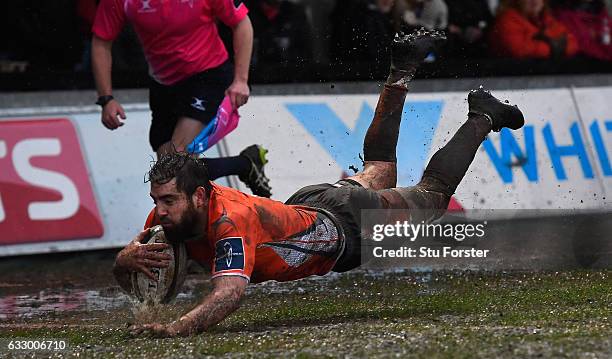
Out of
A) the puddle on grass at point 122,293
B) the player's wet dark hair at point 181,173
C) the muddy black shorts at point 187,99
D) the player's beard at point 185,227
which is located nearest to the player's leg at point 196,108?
the muddy black shorts at point 187,99

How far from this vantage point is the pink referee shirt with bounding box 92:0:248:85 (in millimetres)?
10188

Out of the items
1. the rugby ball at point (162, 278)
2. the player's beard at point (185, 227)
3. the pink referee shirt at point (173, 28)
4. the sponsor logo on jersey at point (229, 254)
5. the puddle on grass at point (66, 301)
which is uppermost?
the pink referee shirt at point (173, 28)

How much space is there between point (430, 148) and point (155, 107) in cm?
364

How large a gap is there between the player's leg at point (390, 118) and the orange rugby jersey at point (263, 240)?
0.99 metres

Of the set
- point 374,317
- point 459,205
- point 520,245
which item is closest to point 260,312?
point 374,317

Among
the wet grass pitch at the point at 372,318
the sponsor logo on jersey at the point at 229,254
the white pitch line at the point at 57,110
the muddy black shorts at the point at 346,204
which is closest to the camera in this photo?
the wet grass pitch at the point at 372,318

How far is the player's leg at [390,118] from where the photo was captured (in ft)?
29.8

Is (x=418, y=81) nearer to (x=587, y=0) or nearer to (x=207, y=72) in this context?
(x=587, y=0)

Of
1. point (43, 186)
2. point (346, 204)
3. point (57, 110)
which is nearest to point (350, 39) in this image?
point (57, 110)

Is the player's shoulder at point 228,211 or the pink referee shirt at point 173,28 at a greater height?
Result: the pink referee shirt at point 173,28

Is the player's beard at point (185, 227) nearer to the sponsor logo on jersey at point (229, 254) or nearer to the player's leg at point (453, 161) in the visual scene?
the sponsor logo on jersey at point (229, 254)

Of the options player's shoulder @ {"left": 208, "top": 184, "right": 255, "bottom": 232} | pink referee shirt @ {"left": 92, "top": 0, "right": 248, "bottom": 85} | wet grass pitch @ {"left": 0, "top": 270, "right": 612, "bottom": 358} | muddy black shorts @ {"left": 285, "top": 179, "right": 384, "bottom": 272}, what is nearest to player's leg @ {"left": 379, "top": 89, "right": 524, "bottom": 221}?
muddy black shorts @ {"left": 285, "top": 179, "right": 384, "bottom": 272}

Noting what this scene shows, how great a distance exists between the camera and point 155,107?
10.6 metres

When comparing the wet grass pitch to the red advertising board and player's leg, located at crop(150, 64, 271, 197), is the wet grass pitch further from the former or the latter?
the red advertising board
